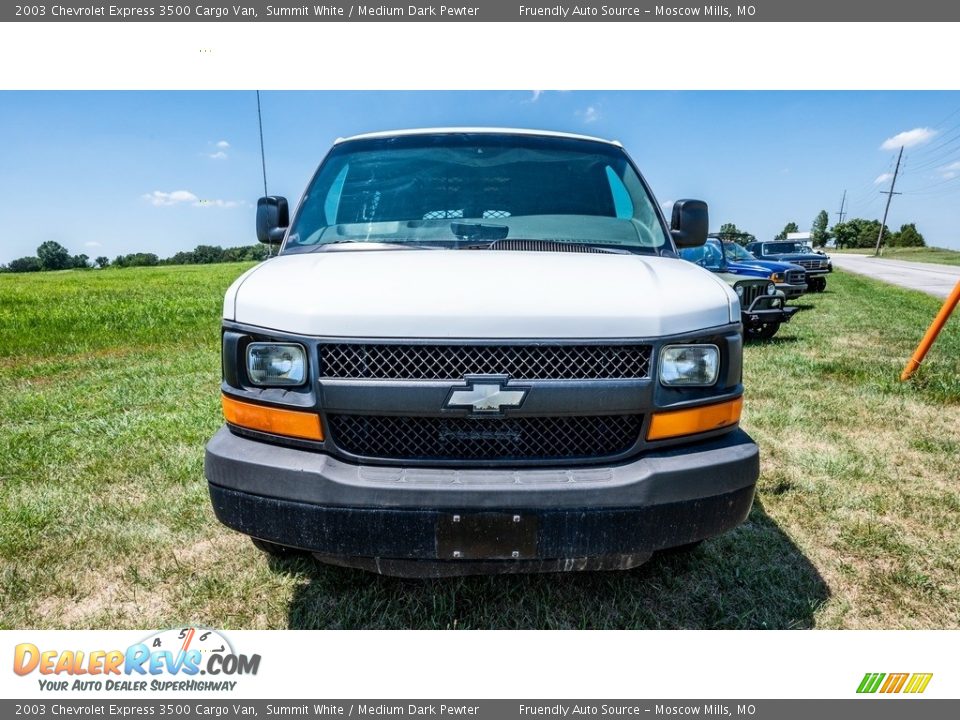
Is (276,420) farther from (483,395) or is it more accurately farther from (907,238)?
(907,238)

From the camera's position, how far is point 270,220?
→ 3.26m

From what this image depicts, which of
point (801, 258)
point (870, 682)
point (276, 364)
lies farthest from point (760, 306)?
point (801, 258)

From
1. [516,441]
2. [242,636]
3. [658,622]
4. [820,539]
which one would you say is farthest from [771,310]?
[242,636]

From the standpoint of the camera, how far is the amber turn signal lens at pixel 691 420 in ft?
6.76

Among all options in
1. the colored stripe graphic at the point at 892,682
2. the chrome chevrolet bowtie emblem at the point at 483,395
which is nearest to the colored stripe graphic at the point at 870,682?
the colored stripe graphic at the point at 892,682

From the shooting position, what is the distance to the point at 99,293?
17.3 m

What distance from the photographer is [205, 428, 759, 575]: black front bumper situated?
1902 millimetres

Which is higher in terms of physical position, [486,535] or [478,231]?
[478,231]

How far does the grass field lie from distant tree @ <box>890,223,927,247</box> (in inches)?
3734

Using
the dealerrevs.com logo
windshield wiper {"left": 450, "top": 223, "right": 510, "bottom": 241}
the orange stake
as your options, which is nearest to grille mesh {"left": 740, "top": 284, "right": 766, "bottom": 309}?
the orange stake

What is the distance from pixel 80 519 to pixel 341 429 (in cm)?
215

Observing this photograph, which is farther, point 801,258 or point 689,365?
point 801,258

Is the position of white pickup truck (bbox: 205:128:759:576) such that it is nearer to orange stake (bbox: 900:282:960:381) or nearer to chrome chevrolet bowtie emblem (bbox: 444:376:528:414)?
chrome chevrolet bowtie emblem (bbox: 444:376:528:414)

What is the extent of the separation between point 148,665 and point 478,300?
6.04ft
